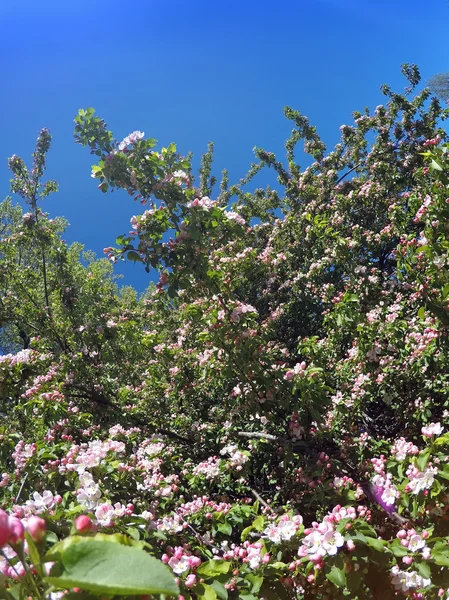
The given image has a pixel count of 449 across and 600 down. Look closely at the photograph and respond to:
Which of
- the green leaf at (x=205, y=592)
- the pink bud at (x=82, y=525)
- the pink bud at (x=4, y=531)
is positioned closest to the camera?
the pink bud at (x=4, y=531)

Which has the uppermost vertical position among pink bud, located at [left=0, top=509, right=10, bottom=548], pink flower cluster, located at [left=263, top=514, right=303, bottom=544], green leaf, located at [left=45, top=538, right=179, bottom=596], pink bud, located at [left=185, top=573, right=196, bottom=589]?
pink flower cluster, located at [left=263, top=514, right=303, bottom=544]

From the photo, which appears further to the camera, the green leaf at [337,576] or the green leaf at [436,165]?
the green leaf at [436,165]

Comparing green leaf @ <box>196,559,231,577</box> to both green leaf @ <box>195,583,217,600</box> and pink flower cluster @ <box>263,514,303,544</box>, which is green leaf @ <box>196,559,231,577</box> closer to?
green leaf @ <box>195,583,217,600</box>

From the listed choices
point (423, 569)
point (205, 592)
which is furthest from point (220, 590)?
point (423, 569)

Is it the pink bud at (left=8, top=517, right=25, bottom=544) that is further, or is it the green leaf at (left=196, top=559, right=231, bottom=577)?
the green leaf at (left=196, top=559, right=231, bottom=577)

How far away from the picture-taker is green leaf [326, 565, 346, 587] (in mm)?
1383

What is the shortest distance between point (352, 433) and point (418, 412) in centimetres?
58

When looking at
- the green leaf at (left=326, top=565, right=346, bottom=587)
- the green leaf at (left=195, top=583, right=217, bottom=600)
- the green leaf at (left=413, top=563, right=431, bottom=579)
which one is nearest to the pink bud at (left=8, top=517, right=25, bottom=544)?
the green leaf at (left=195, top=583, right=217, bottom=600)

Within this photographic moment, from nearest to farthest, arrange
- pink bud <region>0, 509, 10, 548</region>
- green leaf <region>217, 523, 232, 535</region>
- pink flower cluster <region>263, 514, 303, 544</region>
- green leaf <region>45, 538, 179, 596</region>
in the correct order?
green leaf <region>45, 538, 179, 596</region> → pink bud <region>0, 509, 10, 548</region> → pink flower cluster <region>263, 514, 303, 544</region> → green leaf <region>217, 523, 232, 535</region>

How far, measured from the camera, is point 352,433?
3678 millimetres

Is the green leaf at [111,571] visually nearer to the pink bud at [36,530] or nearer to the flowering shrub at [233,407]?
the flowering shrub at [233,407]

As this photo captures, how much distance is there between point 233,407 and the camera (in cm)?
377

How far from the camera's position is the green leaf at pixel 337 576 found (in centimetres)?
138

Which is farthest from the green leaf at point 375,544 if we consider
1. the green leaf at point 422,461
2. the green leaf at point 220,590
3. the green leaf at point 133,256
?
the green leaf at point 133,256
